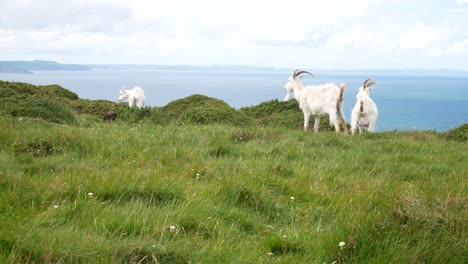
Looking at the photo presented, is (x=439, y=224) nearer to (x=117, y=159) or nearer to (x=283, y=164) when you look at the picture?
(x=283, y=164)

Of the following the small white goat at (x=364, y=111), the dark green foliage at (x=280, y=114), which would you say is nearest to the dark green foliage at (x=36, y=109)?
the dark green foliage at (x=280, y=114)

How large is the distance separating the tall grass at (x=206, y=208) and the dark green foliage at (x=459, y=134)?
10025mm

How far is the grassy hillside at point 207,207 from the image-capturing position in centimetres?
405

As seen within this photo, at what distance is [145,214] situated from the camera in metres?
4.78

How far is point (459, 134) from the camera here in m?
18.8

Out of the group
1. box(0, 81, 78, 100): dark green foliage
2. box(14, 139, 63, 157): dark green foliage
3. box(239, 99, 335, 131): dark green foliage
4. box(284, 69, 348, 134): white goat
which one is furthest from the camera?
box(239, 99, 335, 131): dark green foliage

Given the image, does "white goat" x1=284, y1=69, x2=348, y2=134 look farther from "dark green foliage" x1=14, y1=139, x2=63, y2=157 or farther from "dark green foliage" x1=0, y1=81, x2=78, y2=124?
"dark green foliage" x1=14, y1=139, x2=63, y2=157

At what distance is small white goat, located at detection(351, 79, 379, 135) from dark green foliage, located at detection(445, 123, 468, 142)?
311 centimetres

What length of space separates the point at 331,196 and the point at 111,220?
3202 millimetres

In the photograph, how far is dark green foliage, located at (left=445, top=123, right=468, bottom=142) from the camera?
1831cm

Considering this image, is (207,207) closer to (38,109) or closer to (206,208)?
(206,208)

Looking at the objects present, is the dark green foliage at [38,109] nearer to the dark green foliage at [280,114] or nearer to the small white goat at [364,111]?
the dark green foliage at [280,114]

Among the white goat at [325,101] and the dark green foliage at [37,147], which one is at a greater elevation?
the white goat at [325,101]

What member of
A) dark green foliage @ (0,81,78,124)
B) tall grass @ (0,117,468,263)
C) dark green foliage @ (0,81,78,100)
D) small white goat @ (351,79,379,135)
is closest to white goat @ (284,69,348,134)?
small white goat @ (351,79,379,135)
